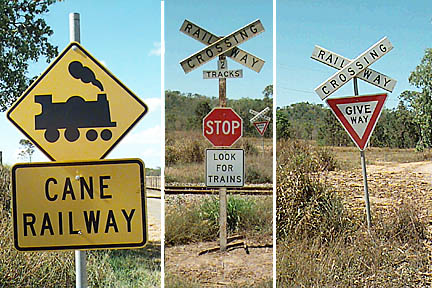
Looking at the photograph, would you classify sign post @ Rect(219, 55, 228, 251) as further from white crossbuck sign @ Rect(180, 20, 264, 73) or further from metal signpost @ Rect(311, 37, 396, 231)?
metal signpost @ Rect(311, 37, 396, 231)

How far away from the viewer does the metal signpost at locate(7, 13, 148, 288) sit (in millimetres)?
1874

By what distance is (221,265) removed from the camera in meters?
5.04

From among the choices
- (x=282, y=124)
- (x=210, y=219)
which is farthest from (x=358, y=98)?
(x=282, y=124)

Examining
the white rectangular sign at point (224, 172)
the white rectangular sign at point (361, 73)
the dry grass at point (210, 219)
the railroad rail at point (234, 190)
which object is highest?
the white rectangular sign at point (361, 73)

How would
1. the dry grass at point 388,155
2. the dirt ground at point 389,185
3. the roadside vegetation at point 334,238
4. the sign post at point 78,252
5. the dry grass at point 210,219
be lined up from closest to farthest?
the sign post at point 78,252
the roadside vegetation at point 334,238
the dirt ground at point 389,185
the dry grass at point 210,219
the dry grass at point 388,155

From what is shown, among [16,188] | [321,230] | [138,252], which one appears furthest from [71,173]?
[138,252]

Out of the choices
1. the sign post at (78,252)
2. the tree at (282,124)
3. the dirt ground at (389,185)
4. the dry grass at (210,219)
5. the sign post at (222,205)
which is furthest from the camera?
the tree at (282,124)

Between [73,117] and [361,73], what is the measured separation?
2.62 metres

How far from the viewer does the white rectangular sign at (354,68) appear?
3.77 meters

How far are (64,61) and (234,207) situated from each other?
14.8ft

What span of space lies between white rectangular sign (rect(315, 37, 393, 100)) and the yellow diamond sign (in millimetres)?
2223

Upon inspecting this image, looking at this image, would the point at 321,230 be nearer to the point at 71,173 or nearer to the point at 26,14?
the point at 71,173

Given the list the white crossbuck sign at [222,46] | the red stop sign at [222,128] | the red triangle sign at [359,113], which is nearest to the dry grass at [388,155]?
the red stop sign at [222,128]

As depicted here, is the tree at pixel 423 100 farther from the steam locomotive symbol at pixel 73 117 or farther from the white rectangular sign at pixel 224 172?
the steam locomotive symbol at pixel 73 117
